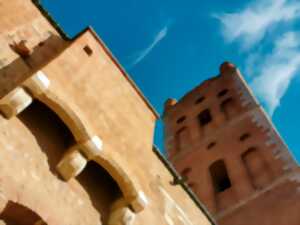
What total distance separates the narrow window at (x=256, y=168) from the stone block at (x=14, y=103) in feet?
31.4

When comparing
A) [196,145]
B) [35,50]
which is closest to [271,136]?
[196,145]

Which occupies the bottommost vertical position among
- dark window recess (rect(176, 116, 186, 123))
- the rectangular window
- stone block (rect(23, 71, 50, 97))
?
stone block (rect(23, 71, 50, 97))

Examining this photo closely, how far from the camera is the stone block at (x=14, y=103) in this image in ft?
16.3

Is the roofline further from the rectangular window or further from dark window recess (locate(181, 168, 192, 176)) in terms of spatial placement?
the rectangular window

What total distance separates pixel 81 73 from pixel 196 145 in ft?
40.1

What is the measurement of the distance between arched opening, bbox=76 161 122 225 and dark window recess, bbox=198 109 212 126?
14.9m

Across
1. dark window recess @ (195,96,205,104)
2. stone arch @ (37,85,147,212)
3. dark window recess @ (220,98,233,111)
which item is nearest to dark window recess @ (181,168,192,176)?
dark window recess @ (220,98,233,111)

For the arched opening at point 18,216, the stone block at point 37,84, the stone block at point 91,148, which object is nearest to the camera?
the arched opening at point 18,216

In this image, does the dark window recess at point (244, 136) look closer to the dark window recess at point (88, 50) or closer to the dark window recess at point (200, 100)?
the dark window recess at point (200, 100)

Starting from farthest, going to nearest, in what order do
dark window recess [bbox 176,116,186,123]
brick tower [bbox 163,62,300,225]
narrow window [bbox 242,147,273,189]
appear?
dark window recess [bbox 176,116,186,123], narrow window [bbox 242,147,273,189], brick tower [bbox 163,62,300,225]

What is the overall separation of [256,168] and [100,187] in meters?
9.66

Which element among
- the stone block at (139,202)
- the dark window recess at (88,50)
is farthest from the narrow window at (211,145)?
the stone block at (139,202)

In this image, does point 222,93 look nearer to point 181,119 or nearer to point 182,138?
point 181,119

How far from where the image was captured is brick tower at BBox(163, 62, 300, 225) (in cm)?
1261
